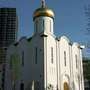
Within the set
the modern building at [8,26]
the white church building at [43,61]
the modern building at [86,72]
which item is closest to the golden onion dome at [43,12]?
the white church building at [43,61]

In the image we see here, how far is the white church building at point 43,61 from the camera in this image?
127ft

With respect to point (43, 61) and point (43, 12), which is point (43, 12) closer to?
point (43, 12)

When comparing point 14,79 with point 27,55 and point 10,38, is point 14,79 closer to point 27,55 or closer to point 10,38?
point 27,55

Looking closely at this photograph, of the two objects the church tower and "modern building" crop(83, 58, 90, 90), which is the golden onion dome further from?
"modern building" crop(83, 58, 90, 90)

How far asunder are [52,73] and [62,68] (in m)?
2.56

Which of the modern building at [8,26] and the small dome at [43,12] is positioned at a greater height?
the modern building at [8,26]

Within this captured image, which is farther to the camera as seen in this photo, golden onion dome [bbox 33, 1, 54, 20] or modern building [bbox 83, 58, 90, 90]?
modern building [bbox 83, 58, 90, 90]

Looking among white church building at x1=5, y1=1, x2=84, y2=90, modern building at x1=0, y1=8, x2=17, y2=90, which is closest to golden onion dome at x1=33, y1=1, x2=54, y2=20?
white church building at x1=5, y1=1, x2=84, y2=90

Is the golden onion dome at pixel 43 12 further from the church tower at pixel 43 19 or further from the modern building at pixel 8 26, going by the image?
the modern building at pixel 8 26

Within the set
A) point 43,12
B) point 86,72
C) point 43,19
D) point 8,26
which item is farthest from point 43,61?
point 8,26

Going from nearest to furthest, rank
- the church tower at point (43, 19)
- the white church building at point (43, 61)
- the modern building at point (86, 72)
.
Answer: the white church building at point (43, 61)
the church tower at point (43, 19)
the modern building at point (86, 72)

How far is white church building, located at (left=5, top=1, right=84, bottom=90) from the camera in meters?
38.8

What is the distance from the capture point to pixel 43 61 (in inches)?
1516

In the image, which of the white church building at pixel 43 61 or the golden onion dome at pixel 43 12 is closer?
the white church building at pixel 43 61
